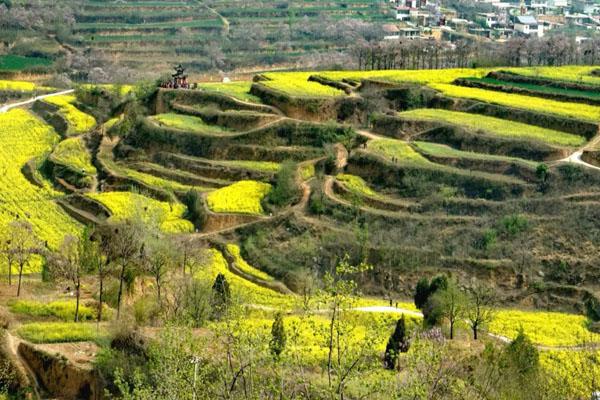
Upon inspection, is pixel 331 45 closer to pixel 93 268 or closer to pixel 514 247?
pixel 514 247

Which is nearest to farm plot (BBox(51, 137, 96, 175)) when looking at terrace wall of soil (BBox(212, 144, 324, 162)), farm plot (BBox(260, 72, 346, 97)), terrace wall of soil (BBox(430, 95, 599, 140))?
terrace wall of soil (BBox(212, 144, 324, 162))

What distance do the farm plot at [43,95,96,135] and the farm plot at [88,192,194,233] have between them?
52.5 feet

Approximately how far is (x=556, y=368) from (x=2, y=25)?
98.3 metres

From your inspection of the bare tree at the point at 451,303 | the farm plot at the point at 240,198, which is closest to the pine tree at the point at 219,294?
the bare tree at the point at 451,303

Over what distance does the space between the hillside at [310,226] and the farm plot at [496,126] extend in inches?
9.9

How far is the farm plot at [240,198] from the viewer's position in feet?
182

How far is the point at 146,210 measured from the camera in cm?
5619

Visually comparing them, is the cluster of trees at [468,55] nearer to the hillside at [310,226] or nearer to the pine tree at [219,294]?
the hillside at [310,226]

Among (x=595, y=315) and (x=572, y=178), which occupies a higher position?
(x=572, y=178)

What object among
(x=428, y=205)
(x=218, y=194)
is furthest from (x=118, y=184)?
(x=428, y=205)

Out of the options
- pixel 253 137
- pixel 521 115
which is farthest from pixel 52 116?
pixel 521 115

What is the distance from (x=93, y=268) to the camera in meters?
42.1

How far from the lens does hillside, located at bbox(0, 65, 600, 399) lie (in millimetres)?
29844

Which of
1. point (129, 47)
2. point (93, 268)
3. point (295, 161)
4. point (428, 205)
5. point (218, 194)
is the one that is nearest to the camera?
point (93, 268)
